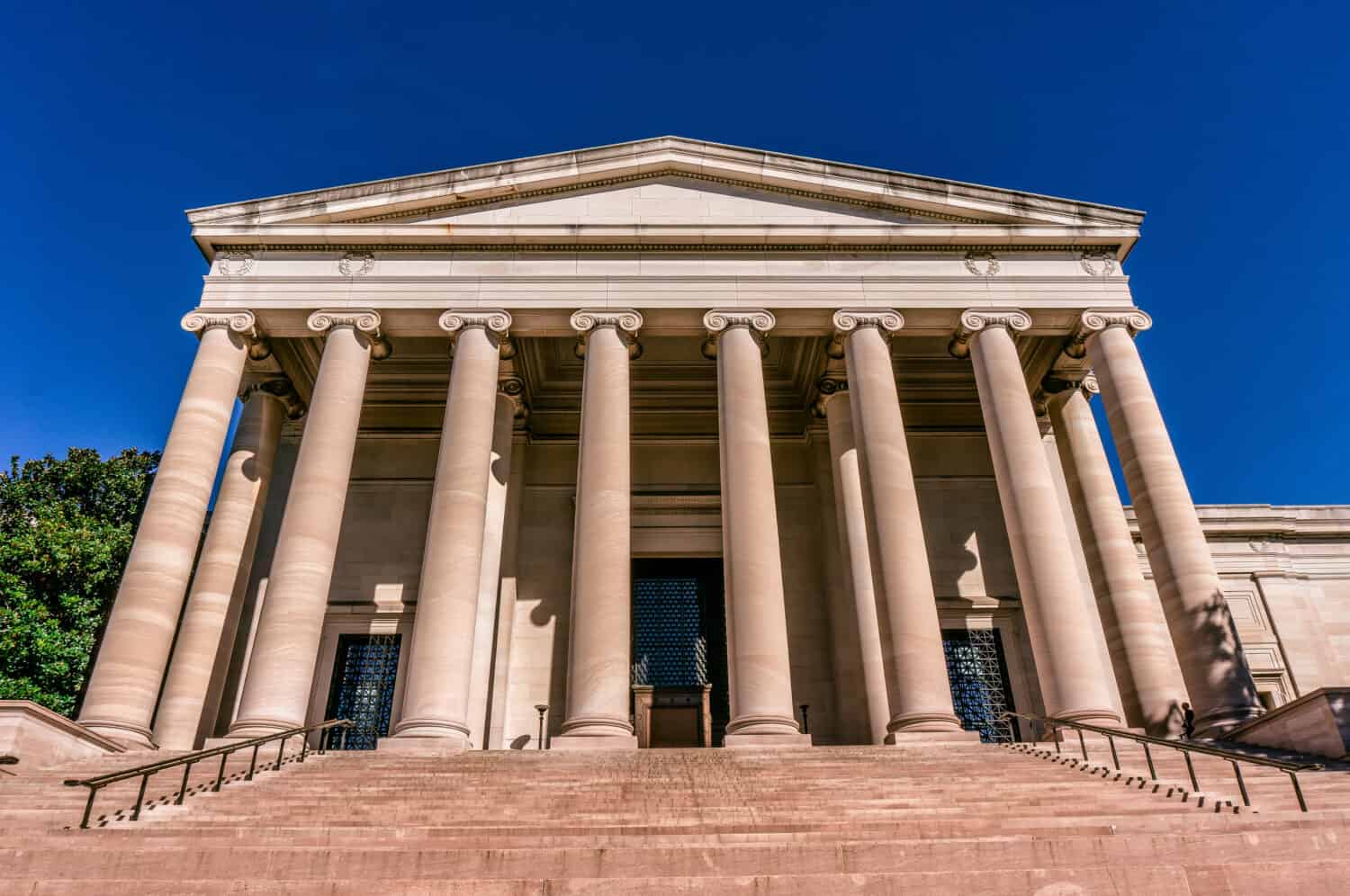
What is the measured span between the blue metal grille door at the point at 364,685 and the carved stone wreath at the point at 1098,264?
21419 mm

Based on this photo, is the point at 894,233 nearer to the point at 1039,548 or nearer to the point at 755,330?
the point at 755,330

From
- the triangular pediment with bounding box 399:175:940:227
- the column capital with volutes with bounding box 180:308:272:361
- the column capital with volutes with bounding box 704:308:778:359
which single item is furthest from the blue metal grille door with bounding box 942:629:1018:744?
the column capital with volutes with bounding box 180:308:272:361

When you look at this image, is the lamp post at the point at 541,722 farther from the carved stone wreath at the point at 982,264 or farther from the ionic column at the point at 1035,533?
the carved stone wreath at the point at 982,264

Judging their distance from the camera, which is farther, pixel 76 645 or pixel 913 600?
pixel 76 645

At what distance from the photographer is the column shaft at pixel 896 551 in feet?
62.2

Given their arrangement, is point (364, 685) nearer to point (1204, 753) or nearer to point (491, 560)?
point (491, 560)

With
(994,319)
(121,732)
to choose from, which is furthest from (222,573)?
(994,319)

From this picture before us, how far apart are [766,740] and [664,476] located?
13.4m

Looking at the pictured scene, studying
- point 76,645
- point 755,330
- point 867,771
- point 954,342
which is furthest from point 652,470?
point 76,645

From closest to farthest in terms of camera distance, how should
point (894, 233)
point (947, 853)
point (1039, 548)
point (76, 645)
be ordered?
point (947, 853), point (1039, 548), point (894, 233), point (76, 645)

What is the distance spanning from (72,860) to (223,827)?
1802mm

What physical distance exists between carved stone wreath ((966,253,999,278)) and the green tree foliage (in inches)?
1129

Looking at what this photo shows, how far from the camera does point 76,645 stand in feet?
98.7

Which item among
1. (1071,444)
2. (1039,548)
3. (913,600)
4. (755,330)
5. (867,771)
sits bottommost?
(867,771)
